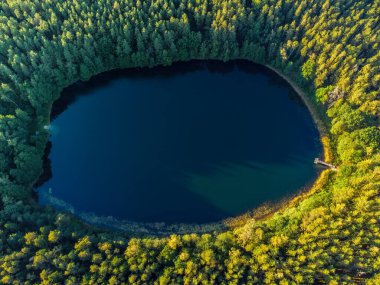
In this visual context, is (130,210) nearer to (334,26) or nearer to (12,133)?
(12,133)

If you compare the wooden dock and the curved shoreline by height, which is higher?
the wooden dock

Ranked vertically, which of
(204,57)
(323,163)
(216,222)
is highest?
(204,57)

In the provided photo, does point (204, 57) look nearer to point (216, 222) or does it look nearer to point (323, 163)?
point (323, 163)

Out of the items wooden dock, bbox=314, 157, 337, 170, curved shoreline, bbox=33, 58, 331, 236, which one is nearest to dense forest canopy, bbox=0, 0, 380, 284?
curved shoreline, bbox=33, 58, 331, 236

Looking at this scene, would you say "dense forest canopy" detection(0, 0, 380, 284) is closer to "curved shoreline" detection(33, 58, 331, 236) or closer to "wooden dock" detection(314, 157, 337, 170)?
"curved shoreline" detection(33, 58, 331, 236)

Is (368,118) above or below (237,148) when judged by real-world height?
above

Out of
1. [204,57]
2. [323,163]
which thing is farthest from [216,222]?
[204,57]

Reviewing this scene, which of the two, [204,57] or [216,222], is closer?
[216,222]

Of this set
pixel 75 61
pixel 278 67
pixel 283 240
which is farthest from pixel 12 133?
pixel 278 67
